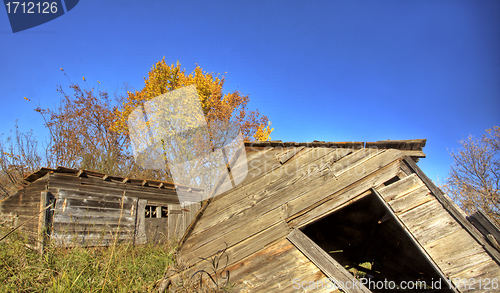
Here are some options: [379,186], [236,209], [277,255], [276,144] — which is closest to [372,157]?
[379,186]

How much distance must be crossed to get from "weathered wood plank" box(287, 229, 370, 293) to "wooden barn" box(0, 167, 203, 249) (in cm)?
495

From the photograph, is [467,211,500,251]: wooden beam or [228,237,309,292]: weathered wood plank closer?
[467,211,500,251]: wooden beam

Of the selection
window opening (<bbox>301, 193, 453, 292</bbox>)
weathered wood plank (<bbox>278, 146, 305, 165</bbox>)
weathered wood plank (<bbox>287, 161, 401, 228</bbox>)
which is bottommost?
window opening (<bbox>301, 193, 453, 292</bbox>)

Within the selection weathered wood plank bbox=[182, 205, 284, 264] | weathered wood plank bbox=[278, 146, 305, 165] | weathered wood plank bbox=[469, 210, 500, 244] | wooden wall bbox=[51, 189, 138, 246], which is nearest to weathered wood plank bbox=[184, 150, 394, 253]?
weathered wood plank bbox=[182, 205, 284, 264]

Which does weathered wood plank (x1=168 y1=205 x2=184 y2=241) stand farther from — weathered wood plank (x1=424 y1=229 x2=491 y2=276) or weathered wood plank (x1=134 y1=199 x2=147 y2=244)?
weathered wood plank (x1=424 y1=229 x2=491 y2=276)

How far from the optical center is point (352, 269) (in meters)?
7.16

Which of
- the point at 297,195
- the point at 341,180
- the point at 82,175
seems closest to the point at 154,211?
the point at 82,175

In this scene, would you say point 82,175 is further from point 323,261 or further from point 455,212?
point 455,212

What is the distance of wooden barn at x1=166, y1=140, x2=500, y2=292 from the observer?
2.89m

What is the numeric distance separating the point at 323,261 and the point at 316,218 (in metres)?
0.59

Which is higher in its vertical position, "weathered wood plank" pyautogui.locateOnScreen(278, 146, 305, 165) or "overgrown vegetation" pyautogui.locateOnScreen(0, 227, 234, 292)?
"weathered wood plank" pyautogui.locateOnScreen(278, 146, 305, 165)

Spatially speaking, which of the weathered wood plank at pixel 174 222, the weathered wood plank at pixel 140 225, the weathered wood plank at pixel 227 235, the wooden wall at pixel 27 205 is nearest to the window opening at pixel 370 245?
the weathered wood plank at pixel 227 235

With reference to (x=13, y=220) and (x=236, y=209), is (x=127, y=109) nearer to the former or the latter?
(x=13, y=220)

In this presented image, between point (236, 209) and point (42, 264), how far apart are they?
10.2ft
